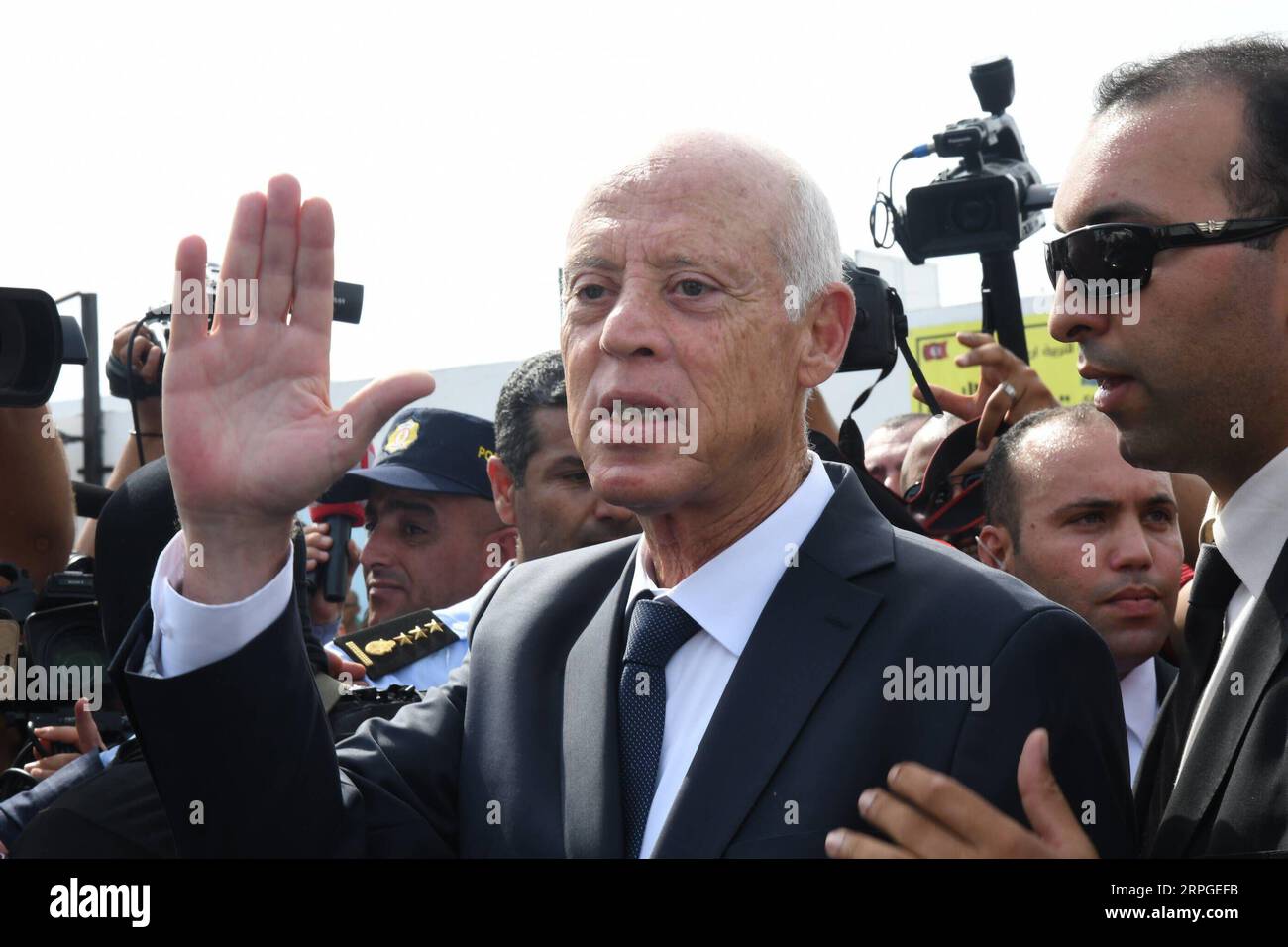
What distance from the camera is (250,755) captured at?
1.81 metres

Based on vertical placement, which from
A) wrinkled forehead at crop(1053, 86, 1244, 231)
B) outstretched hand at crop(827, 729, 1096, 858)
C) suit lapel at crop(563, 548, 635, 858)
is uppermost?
wrinkled forehead at crop(1053, 86, 1244, 231)

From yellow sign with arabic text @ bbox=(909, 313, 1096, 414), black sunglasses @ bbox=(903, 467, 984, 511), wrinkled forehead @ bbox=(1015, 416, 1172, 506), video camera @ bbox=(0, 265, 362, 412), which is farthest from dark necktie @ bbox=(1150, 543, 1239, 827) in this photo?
yellow sign with arabic text @ bbox=(909, 313, 1096, 414)

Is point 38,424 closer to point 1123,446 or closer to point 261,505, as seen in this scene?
point 261,505

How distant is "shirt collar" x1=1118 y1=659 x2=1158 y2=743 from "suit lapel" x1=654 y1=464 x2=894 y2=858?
58.4 inches

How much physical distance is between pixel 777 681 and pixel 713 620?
16cm

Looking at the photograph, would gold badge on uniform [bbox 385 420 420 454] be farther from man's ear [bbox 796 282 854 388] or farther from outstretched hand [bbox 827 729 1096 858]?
outstretched hand [bbox 827 729 1096 858]

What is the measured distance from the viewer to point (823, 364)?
2221 mm

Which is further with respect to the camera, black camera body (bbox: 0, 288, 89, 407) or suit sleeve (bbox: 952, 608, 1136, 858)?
black camera body (bbox: 0, 288, 89, 407)

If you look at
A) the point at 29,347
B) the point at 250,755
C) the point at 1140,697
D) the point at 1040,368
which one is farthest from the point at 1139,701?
the point at 1040,368

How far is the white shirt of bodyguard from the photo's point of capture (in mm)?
1788

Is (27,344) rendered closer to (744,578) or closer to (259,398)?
(259,398)

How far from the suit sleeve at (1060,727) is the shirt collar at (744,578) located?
0.36m

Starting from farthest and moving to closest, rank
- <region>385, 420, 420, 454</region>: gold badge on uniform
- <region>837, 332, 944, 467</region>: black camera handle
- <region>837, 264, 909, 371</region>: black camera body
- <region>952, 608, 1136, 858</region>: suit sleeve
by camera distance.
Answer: <region>385, 420, 420, 454</region>: gold badge on uniform, <region>837, 332, 944, 467</region>: black camera handle, <region>837, 264, 909, 371</region>: black camera body, <region>952, 608, 1136, 858</region>: suit sleeve

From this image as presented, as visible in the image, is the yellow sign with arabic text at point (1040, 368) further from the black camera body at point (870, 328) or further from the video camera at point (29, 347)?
the video camera at point (29, 347)
